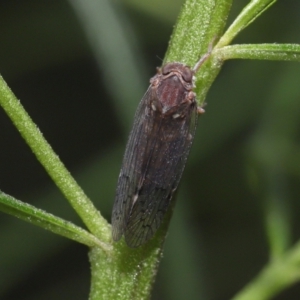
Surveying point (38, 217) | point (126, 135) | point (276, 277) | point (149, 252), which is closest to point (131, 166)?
point (149, 252)

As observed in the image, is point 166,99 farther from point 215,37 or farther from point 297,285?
point 297,285

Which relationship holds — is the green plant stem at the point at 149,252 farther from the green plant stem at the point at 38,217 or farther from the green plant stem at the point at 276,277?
the green plant stem at the point at 276,277

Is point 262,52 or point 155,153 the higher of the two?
point 155,153

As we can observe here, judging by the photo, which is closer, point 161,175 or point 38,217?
point 38,217

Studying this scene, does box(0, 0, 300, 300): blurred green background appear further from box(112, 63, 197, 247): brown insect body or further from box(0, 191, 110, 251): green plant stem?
box(0, 191, 110, 251): green plant stem

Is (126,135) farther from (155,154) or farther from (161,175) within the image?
(161,175)

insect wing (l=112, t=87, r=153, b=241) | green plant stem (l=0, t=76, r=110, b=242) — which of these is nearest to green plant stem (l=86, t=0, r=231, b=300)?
green plant stem (l=0, t=76, r=110, b=242)
